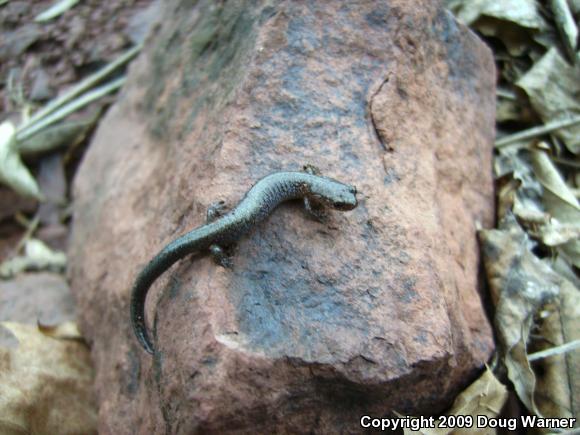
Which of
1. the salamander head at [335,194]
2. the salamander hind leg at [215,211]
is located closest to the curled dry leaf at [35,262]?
the salamander hind leg at [215,211]

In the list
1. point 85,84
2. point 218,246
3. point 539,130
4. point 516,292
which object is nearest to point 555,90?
point 539,130

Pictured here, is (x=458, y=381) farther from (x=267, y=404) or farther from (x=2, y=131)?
(x=2, y=131)

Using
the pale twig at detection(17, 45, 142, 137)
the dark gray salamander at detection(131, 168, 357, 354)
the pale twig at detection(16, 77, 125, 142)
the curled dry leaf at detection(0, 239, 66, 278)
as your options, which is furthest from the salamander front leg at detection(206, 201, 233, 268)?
the pale twig at detection(17, 45, 142, 137)

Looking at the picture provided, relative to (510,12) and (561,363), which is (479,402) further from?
(510,12)

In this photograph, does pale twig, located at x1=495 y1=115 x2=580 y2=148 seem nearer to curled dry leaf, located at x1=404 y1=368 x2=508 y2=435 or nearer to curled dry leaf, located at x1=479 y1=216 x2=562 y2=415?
curled dry leaf, located at x1=479 y1=216 x2=562 y2=415

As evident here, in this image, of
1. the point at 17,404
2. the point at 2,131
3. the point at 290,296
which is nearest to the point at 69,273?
the point at 17,404
